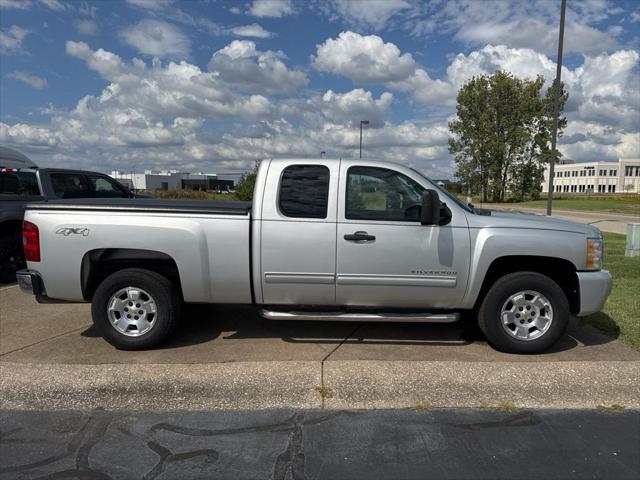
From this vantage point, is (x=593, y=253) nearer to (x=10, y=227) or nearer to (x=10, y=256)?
(x=10, y=227)

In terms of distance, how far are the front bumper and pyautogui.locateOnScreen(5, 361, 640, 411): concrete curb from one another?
1.75 feet

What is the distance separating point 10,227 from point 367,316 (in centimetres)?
637

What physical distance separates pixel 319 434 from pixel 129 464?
119 centimetres

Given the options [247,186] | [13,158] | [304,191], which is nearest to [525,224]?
[304,191]

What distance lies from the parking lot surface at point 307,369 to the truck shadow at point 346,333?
0.01 m

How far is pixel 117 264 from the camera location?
16.0 ft

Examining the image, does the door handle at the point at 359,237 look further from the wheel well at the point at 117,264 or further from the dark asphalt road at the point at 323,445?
the wheel well at the point at 117,264

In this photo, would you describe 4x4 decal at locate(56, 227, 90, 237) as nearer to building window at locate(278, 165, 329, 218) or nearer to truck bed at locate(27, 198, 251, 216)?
truck bed at locate(27, 198, 251, 216)

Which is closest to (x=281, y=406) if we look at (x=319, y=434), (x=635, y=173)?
(x=319, y=434)

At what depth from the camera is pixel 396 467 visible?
293 centimetres

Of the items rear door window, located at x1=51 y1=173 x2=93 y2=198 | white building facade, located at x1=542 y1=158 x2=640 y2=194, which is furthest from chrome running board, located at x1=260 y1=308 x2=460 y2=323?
white building facade, located at x1=542 y1=158 x2=640 y2=194

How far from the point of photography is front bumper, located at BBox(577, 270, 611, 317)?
181 inches

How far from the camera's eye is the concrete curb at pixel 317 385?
378cm

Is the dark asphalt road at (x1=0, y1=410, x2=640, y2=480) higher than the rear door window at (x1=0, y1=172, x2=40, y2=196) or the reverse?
the reverse
